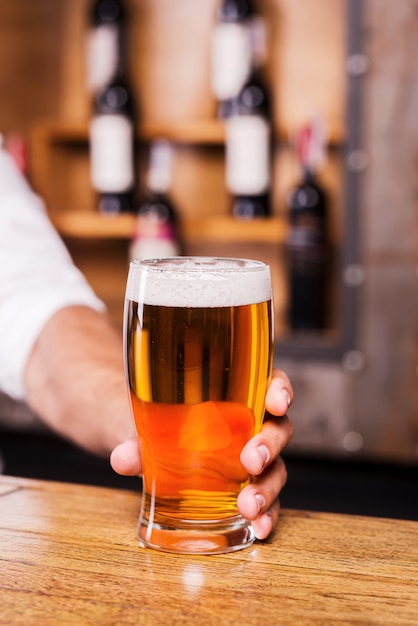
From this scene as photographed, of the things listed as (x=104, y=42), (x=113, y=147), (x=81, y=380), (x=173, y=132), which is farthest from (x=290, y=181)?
(x=81, y=380)

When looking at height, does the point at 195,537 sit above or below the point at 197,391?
below

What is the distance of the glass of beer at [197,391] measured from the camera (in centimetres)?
58

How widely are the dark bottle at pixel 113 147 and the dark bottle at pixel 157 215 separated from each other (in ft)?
0.18

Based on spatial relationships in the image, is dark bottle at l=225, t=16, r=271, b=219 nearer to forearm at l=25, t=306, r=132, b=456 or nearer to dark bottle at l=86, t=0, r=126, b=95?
dark bottle at l=86, t=0, r=126, b=95

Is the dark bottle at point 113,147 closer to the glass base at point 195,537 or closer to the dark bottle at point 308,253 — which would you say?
the dark bottle at point 308,253

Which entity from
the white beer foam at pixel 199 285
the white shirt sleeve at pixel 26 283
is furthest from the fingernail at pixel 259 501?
the white shirt sleeve at pixel 26 283

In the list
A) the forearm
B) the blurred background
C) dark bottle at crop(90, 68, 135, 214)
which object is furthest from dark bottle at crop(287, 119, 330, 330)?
the forearm

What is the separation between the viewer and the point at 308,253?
224 cm

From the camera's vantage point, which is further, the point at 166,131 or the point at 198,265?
the point at 166,131

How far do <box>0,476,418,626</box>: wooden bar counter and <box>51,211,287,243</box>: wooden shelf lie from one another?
5.11 ft

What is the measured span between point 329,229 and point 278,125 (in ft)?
1.01

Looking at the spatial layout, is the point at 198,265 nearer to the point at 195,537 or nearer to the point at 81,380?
the point at 195,537

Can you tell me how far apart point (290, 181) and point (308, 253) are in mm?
211

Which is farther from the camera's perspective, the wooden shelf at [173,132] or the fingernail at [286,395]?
the wooden shelf at [173,132]
